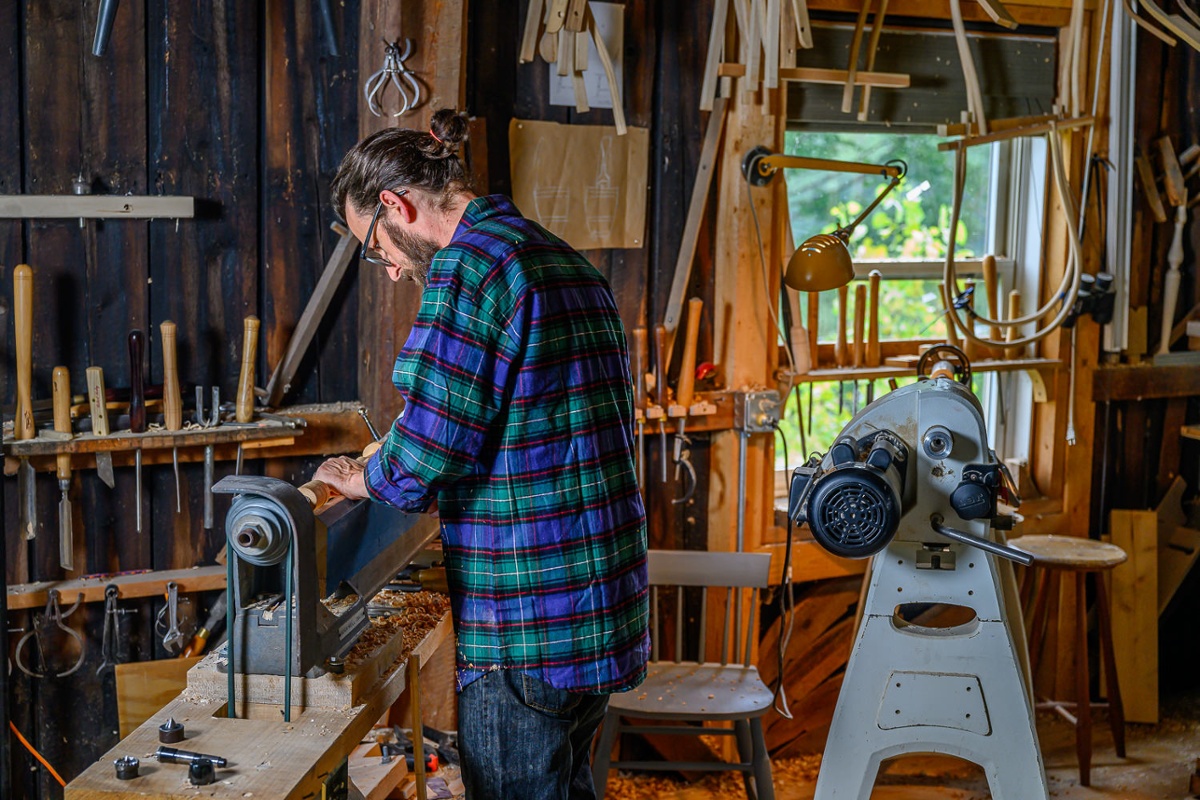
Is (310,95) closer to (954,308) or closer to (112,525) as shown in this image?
(112,525)

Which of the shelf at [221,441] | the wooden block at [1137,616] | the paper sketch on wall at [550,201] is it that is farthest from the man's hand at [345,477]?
the wooden block at [1137,616]

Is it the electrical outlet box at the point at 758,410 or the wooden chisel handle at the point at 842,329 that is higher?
the wooden chisel handle at the point at 842,329

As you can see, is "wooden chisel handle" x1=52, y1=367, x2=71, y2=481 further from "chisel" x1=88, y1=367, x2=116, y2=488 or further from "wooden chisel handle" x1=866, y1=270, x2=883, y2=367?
"wooden chisel handle" x1=866, y1=270, x2=883, y2=367

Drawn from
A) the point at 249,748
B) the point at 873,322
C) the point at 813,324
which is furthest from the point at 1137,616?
the point at 249,748

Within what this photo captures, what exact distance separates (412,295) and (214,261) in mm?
530

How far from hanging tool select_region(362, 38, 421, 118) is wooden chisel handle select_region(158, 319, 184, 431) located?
76 centimetres

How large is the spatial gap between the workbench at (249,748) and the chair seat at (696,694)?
1.14 meters

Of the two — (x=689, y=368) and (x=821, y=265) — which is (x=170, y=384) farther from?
(x=821, y=265)

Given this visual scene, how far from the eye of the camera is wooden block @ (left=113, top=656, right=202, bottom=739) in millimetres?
3004

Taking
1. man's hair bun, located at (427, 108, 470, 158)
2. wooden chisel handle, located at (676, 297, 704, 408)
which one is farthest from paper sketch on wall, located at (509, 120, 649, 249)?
man's hair bun, located at (427, 108, 470, 158)

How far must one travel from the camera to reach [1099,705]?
4223mm

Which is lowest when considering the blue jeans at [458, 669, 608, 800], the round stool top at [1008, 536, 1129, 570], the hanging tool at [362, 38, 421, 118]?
the round stool top at [1008, 536, 1129, 570]

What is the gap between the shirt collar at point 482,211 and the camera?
1834 mm

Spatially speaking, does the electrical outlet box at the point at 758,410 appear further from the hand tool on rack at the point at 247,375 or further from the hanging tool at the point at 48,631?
the hanging tool at the point at 48,631
